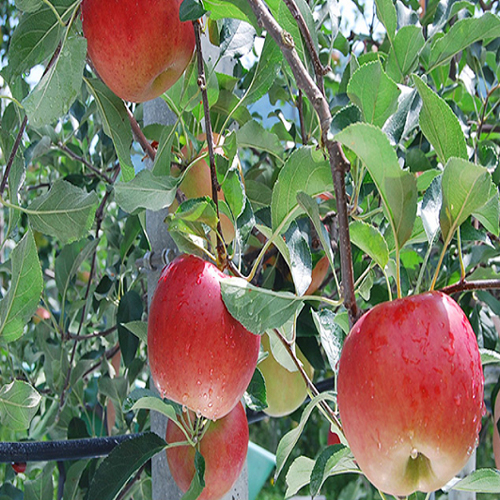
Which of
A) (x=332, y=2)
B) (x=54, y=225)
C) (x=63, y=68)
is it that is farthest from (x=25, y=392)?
(x=332, y=2)

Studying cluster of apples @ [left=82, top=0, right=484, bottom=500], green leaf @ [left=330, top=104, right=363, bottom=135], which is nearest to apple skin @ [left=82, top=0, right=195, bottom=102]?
cluster of apples @ [left=82, top=0, right=484, bottom=500]

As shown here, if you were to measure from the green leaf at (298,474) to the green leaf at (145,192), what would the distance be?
0.91 ft

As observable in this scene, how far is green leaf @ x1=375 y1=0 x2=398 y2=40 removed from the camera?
666 millimetres

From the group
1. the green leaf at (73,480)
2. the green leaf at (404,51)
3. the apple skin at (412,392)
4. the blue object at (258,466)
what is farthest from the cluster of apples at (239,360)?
the blue object at (258,466)

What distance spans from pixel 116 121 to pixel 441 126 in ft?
0.98

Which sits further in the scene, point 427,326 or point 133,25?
point 133,25

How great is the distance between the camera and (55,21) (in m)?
0.56

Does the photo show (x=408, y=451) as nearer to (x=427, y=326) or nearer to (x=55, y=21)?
(x=427, y=326)

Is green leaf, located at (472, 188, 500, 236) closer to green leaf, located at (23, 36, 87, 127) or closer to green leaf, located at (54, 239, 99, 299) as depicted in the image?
green leaf, located at (23, 36, 87, 127)

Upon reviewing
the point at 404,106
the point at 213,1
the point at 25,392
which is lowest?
the point at 25,392

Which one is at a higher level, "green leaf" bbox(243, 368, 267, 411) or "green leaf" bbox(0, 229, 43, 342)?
"green leaf" bbox(0, 229, 43, 342)

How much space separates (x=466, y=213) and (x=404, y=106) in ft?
0.41

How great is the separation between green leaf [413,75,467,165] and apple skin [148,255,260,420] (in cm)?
19

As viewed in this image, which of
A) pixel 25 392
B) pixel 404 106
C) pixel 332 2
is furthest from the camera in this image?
pixel 332 2
